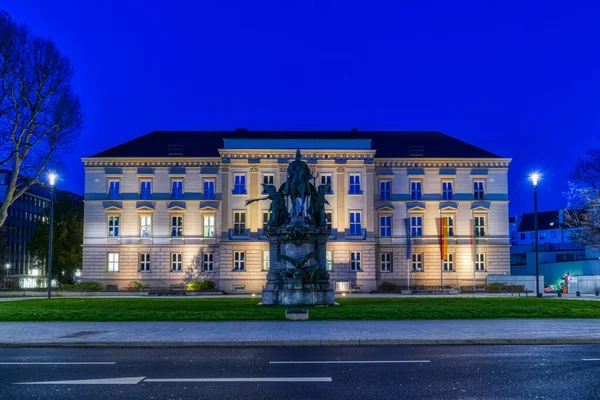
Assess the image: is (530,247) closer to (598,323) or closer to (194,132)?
(194,132)

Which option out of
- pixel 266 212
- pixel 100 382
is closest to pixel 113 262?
pixel 266 212

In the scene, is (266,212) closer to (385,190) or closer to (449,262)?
(385,190)

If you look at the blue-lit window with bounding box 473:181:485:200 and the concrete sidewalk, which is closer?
the concrete sidewalk

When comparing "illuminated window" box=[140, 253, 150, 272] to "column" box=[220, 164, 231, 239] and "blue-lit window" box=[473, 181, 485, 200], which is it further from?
"blue-lit window" box=[473, 181, 485, 200]

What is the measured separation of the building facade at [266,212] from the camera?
65938 millimetres

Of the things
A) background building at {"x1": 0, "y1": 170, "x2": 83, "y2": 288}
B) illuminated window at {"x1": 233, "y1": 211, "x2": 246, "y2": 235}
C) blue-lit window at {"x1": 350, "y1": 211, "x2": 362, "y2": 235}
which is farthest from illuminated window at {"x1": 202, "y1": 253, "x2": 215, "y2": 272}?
background building at {"x1": 0, "y1": 170, "x2": 83, "y2": 288}

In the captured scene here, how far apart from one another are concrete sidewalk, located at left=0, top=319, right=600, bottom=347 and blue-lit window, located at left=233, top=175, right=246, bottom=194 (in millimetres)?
43320

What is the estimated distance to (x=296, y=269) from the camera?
30484mm

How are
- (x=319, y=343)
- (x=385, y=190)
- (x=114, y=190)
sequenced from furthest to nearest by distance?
(x=385, y=190) → (x=114, y=190) → (x=319, y=343)

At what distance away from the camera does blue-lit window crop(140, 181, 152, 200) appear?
224ft

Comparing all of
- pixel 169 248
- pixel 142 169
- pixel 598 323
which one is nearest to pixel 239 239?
pixel 169 248

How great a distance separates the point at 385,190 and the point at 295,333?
50.9 metres

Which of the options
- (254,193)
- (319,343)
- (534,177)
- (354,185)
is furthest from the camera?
(354,185)

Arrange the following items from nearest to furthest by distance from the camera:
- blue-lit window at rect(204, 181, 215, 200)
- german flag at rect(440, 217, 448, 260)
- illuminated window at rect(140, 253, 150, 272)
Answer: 1. german flag at rect(440, 217, 448, 260)
2. illuminated window at rect(140, 253, 150, 272)
3. blue-lit window at rect(204, 181, 215, 200)
